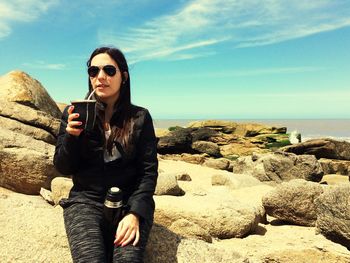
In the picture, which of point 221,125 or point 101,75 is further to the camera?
point 221,125

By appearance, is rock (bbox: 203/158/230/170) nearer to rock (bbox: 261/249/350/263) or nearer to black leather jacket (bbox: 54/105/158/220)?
rock (bbox: 261/249/350/263)

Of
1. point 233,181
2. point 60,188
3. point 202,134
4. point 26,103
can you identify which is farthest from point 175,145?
point 60,188

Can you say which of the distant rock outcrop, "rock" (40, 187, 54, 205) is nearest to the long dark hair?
"rock" (40, 187, 54, 205)

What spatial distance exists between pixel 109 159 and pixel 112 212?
0.64 m

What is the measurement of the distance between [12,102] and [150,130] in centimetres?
774

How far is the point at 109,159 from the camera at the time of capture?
14.5 feet

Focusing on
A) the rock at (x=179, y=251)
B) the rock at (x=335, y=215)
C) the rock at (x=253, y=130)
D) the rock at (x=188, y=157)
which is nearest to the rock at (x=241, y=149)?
the rock at (x=253, y=130)

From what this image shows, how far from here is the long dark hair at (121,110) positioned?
447 centimetres

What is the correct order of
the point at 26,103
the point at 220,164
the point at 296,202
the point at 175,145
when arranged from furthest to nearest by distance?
the point at 175,145, the point at 220,164, the point at 26,103, the point at 296,202

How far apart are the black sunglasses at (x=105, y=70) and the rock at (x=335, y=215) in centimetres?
575

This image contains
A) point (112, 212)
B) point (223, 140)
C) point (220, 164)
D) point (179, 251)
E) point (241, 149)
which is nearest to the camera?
point (112, 212)

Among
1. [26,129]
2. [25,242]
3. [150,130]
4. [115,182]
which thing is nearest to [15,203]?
[25,242]

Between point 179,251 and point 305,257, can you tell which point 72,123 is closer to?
point 179,251

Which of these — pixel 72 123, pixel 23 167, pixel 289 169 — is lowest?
pixel 289 169
